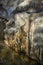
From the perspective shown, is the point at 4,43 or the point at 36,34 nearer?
the point at 36,34

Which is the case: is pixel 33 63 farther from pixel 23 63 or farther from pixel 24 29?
pixel 24 29

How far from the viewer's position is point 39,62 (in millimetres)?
3309

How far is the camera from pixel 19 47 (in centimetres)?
363

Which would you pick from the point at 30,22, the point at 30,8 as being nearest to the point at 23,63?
the point at 30,22

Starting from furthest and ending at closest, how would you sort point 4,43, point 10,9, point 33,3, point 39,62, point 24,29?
point 10,9 < point 33,3 < point 4,43 < point 24,29 < point 39,62

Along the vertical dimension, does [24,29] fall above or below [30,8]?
below

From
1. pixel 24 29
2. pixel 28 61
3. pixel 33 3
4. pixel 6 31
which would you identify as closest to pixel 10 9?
pixel 33 3

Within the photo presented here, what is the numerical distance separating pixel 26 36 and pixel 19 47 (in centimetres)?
25

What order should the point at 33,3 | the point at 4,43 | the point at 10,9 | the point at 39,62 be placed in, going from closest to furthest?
1. the point at 39,62
2. the point at 4,43
3. the point at 33,3
4. the point at 10,9

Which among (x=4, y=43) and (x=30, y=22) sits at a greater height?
(x=30, y=22)

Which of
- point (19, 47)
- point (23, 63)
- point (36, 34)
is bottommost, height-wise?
point (23, 63)

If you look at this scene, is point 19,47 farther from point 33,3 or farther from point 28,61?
point 33,3

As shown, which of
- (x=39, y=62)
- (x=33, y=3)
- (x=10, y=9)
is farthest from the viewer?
(x=10, y=9)

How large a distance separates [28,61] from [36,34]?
448 mm
